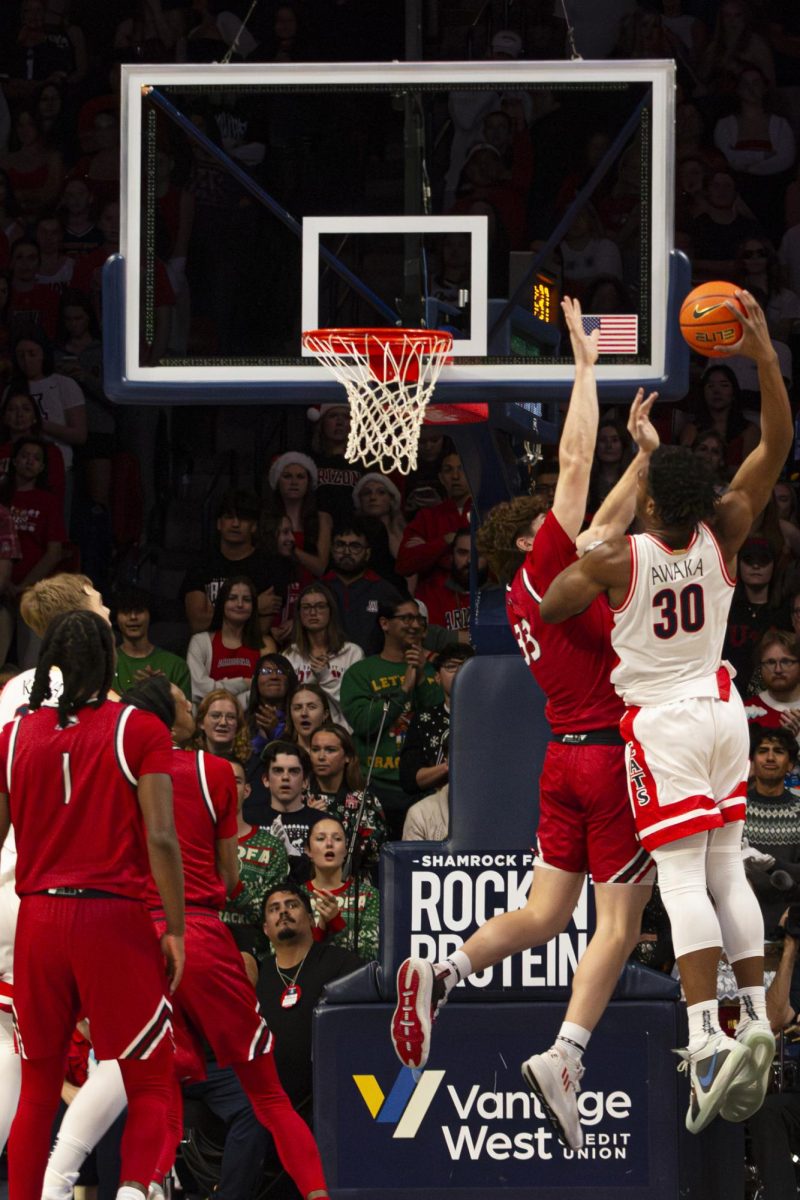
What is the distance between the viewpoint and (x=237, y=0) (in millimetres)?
16312

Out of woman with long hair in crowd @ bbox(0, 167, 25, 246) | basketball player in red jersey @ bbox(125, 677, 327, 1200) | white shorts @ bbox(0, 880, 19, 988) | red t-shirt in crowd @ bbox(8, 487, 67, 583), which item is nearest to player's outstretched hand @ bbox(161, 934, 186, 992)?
white shorts @ bbox(0, 880, 19, 988)

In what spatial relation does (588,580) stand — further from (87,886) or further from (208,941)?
(208,941)

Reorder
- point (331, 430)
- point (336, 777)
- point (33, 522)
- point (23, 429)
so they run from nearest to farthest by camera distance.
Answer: point (336, 777), point (33, 522), point (23, 429), point (331, 430)

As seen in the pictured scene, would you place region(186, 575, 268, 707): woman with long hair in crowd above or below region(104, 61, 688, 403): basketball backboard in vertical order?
below

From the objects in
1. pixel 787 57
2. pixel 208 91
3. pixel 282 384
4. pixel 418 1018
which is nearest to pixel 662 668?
pixel 418 1018

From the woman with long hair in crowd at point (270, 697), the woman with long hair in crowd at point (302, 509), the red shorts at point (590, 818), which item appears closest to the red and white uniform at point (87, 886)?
the red shorts at point (590, 818)

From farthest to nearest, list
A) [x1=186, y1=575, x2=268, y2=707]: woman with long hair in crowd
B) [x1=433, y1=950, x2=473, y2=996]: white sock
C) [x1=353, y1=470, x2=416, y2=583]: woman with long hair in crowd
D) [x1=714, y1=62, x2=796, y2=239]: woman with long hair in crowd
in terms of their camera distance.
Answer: [x1=714, y1=62, x2=796, y2=239]: woman with long hair in crowd, [x1=353, y1=470, x2=416, y2=583]: woman with long hair in crowd, [x1=186, y1=575, x2=268, y2=707]: woman with long hair in crowd, [x1=433, y1=950, x2=473, y2=996]: white sock

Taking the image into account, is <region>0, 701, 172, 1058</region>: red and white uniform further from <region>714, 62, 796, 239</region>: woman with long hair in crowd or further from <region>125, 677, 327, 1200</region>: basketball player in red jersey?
<region>714, 62, 796, 239</region>: woman with long hair in crowd

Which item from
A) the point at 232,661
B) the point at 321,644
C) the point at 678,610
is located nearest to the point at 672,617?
the point at 678,610

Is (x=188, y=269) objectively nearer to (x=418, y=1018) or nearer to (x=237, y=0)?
(x=418, y=1018)

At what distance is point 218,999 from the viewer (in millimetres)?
8219

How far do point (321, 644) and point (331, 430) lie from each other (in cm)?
232

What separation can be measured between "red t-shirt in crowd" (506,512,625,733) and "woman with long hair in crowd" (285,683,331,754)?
387 cm

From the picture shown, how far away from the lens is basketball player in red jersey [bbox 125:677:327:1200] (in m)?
8.09
